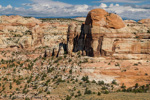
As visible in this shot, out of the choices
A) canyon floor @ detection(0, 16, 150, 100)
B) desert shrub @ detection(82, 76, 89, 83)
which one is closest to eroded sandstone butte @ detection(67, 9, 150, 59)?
canyon floor @ detection(0, 16, 150, 100)

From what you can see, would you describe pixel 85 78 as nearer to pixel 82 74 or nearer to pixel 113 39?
pixel 82 74

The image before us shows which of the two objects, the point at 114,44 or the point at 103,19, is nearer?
the point at 114,44

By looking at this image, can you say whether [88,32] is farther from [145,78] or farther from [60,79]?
[145,78]

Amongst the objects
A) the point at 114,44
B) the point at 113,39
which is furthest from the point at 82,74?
the point at 113,39

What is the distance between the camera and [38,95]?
26.7m

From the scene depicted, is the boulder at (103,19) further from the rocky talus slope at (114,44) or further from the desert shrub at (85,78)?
the desert shrub at (85,78)

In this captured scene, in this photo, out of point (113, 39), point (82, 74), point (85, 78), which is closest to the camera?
point (85, 78)

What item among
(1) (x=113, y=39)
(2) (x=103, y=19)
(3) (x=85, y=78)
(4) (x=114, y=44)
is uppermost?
(2) (x=103, y=19)

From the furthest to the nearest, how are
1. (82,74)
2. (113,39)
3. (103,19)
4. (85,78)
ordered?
(103,19)
(113,39)
(82,74)
(85,78)

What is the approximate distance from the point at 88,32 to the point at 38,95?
16107 millimetres

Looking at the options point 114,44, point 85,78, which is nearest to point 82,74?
point 85,78

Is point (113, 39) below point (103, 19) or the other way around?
below

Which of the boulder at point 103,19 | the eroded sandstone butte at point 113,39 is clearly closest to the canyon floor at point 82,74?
the eroded sandstone butte at point 113,39

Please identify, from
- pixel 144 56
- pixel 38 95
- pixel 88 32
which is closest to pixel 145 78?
pixel 144 56
